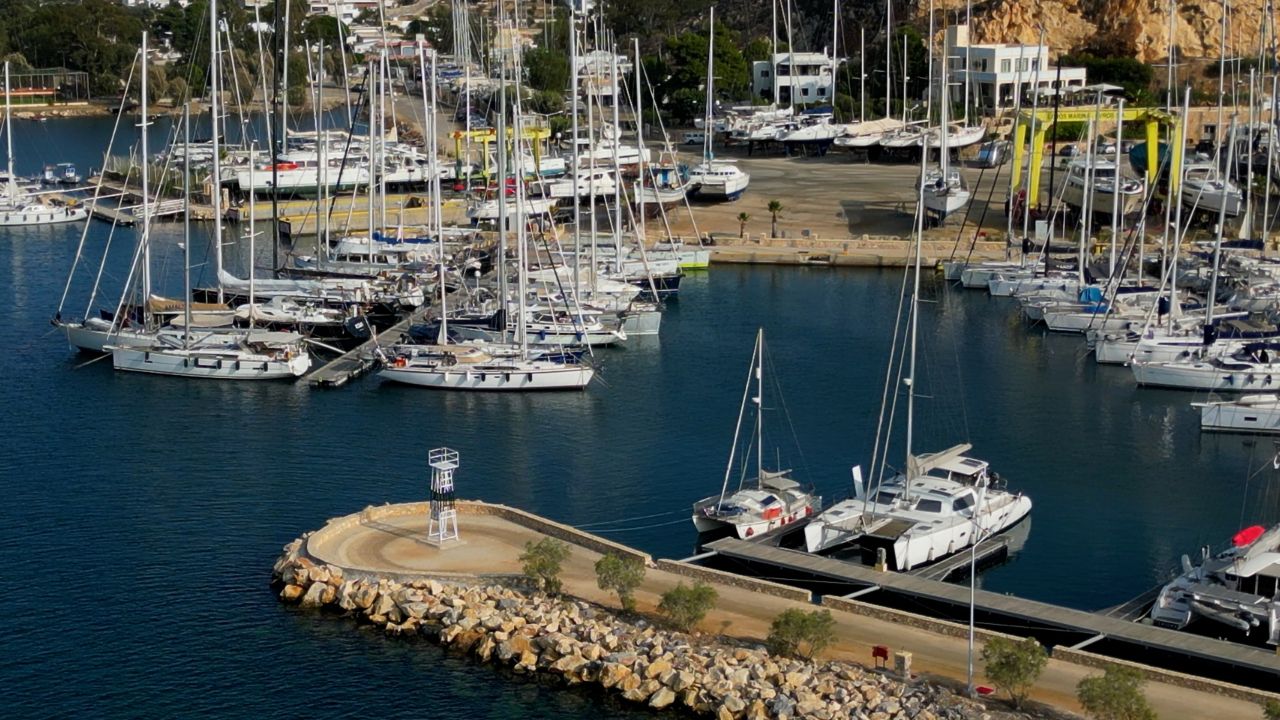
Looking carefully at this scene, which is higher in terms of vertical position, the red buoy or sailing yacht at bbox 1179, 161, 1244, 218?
sailing yacht at bbox 1179, 161, 1244, 218

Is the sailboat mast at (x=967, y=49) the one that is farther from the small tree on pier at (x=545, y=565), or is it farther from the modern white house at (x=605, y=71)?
the small tree on pier at (x=545, y=565)

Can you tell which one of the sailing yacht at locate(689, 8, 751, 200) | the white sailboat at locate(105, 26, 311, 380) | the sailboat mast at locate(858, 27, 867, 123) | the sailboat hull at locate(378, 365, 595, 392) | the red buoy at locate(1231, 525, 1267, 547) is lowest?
the red buoy at locate(1231, 525, 1267, 547)

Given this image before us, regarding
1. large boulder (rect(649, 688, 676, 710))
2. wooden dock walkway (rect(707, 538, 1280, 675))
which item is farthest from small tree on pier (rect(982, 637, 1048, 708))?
large boulder (rect(649, 688, 676, 710))

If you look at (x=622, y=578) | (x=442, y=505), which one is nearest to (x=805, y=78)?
(x=442, y=505)

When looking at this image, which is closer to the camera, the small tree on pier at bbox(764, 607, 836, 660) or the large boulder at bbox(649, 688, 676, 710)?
the large boulder at bbox(649, 688, 676, 710)

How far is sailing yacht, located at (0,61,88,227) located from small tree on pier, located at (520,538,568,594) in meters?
69.3

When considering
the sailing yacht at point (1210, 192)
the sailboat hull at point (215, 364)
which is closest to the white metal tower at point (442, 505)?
the sailboat hull at point (215, 364)

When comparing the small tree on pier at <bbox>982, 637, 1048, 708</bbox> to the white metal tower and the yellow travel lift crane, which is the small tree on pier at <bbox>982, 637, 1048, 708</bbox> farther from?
the yellow travel lift crane

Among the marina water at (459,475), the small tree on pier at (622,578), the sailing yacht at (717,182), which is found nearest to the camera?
the marina water at (459,475)

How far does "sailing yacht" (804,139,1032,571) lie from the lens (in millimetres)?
46719

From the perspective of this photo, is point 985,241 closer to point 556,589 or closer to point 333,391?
point 333,391

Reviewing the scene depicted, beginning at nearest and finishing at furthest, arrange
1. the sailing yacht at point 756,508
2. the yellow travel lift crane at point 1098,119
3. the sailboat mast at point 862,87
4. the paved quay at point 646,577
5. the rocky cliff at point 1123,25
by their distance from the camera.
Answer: the paved quay at point 646,577 < the sailing yacht at point 756,508 < the yellow travel lift crane at point 1098,119 < the sailboat mast at point 862,87 < the rocky cliff at point 1123,25

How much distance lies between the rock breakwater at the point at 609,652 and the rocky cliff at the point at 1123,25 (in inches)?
3671

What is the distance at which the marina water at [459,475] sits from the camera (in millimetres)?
41781
